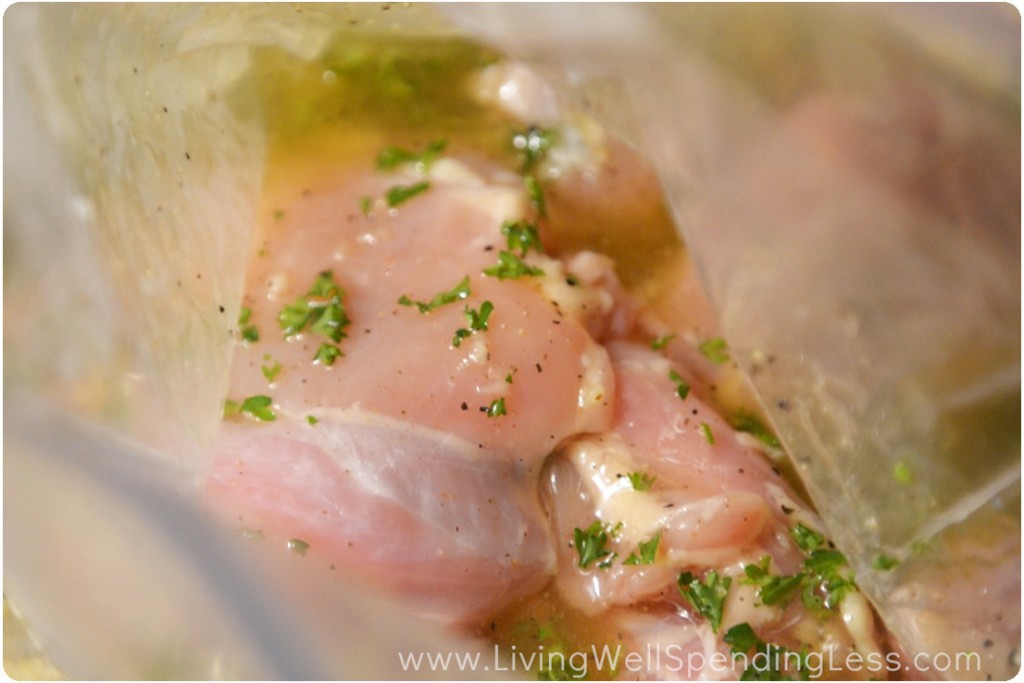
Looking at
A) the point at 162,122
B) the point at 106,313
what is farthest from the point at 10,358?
the point at 162,122

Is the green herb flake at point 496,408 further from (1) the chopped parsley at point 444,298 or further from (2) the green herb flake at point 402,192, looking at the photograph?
(2) the green herb flake at point 402,192

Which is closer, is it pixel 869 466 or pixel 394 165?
pixel 869 466

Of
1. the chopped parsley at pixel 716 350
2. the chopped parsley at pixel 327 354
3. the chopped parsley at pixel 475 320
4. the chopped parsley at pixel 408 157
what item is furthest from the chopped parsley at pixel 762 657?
the chopped parsley at pixel 408 157

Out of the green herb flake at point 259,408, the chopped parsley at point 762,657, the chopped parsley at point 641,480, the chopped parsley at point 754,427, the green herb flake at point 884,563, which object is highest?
the green herb flake at point 259,408

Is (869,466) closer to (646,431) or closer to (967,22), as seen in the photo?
(646,431)

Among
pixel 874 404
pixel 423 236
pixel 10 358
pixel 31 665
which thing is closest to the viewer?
pixel 10 358

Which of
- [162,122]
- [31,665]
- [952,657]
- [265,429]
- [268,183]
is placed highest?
[162,122]
